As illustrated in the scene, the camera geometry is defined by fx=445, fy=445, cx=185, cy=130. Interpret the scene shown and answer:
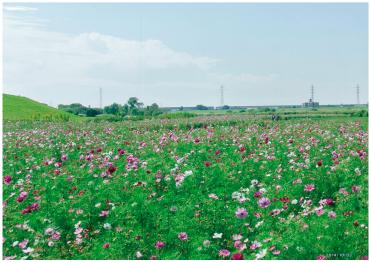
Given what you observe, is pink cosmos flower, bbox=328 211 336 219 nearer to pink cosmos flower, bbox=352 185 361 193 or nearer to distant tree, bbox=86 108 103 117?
pink cosmos flower, bbox=352 185 361 193

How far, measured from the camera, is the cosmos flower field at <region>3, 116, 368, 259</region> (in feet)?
14.8

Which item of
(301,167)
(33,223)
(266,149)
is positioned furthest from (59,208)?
(266,149)

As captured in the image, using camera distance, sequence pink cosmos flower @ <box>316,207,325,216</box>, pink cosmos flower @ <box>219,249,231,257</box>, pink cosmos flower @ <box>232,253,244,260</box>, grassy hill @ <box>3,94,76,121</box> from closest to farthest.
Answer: pink cosmos flower @ <box>232,253,244,260</box> → pink cosmos flower @ <box>219,249,231,257</box> → pink cosmos flower @ <box>316,207,325,216</box> → grassy hill @ <box>3,94,76,121</box>

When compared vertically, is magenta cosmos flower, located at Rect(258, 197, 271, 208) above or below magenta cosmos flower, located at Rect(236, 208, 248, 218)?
above

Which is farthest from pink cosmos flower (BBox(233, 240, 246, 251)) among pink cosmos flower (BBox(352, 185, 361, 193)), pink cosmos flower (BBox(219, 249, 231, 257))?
pink cosmos flower (BBox(352, 185, 361, 193))

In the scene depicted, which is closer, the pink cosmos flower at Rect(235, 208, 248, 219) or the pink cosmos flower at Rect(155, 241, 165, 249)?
the pink cosmos flower at Rect(155, 241, 165, 249)

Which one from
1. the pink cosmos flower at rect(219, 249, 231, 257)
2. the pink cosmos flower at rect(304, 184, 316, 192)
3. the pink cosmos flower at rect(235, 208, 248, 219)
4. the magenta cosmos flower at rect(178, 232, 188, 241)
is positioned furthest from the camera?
the pink cosmos flower at rect(304, 184, 316, 192)

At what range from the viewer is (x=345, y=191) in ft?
17.4

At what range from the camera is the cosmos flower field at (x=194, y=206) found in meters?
4.52

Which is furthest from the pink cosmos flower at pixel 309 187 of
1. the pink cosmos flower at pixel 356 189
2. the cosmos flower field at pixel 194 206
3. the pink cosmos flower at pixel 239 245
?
the pink cosmos flower at pixel 239 245

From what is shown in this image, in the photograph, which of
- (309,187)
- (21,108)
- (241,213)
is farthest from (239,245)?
(21,108)

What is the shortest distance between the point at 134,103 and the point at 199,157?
52223 mm

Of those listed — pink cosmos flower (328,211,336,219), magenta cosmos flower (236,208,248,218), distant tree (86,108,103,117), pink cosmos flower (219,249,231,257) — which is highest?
distant tree (86,108,103,117)

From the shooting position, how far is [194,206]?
213 inches
